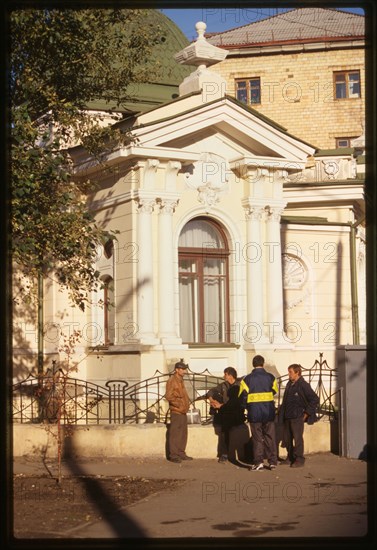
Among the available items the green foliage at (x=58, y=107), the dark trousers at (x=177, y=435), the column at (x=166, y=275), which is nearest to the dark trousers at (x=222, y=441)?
the dark trousers at (x=177, y=435)

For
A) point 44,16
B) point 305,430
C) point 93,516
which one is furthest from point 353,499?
point 44,16

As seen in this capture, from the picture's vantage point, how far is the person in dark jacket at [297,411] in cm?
1858

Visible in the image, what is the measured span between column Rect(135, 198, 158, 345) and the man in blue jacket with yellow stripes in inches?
192

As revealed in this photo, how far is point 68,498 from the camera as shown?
15.0m

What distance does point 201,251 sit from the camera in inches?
955

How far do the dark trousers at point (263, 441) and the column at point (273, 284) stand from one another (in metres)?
6.13

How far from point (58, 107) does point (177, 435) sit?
17.9 feet

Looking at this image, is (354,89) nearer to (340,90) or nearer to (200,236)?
(340,90)

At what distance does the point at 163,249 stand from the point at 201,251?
1311 mm

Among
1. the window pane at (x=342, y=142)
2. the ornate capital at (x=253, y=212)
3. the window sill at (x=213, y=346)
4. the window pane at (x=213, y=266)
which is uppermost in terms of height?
the window pane at (x=342, y=142)

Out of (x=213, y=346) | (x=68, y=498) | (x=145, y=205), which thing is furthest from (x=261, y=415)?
(x=145, y=205)

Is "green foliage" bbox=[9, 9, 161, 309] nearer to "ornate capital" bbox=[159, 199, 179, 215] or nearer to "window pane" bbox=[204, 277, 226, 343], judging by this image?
"ornate capital" bbox=[159, 199, 179, 215]

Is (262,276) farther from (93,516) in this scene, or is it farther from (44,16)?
(93,516)

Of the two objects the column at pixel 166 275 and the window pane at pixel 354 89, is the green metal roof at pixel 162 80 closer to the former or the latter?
Answer: the column at pixel 166 275
